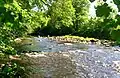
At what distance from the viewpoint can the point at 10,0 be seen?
12.2 feet

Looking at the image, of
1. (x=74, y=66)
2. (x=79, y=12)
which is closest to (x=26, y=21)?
(x=74, y=66)

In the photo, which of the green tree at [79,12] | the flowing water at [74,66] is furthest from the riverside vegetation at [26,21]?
the green tree at [79,12]

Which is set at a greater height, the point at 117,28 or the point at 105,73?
the point at 117,28

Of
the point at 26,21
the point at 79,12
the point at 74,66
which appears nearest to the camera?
the point at 26,21

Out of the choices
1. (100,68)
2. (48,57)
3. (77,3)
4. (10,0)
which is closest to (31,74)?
(100,68)

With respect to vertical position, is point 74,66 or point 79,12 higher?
point 74,66

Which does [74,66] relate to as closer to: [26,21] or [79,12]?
[26,21]

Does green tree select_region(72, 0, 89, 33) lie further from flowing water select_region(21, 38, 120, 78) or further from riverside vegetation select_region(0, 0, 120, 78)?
riverside vegetation select_region(0, 0, 120, 78)

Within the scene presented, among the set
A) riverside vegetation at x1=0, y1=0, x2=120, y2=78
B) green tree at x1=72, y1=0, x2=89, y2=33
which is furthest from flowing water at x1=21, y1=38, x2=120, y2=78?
green tree at x1=72, y1=0, x2=89, y2=33

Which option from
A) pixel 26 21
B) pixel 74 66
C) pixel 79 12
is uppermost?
pixel 26 21

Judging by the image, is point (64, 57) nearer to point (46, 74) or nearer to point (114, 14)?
point (46, 74)

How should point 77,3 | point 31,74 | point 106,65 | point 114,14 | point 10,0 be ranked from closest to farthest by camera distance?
point 114,14, point 10,0, point 31,74, point 106,65, point 77,3

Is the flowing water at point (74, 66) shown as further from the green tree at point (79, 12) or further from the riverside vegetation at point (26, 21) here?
the green tree at point (79, 12)

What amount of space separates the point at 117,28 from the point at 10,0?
2.09m
